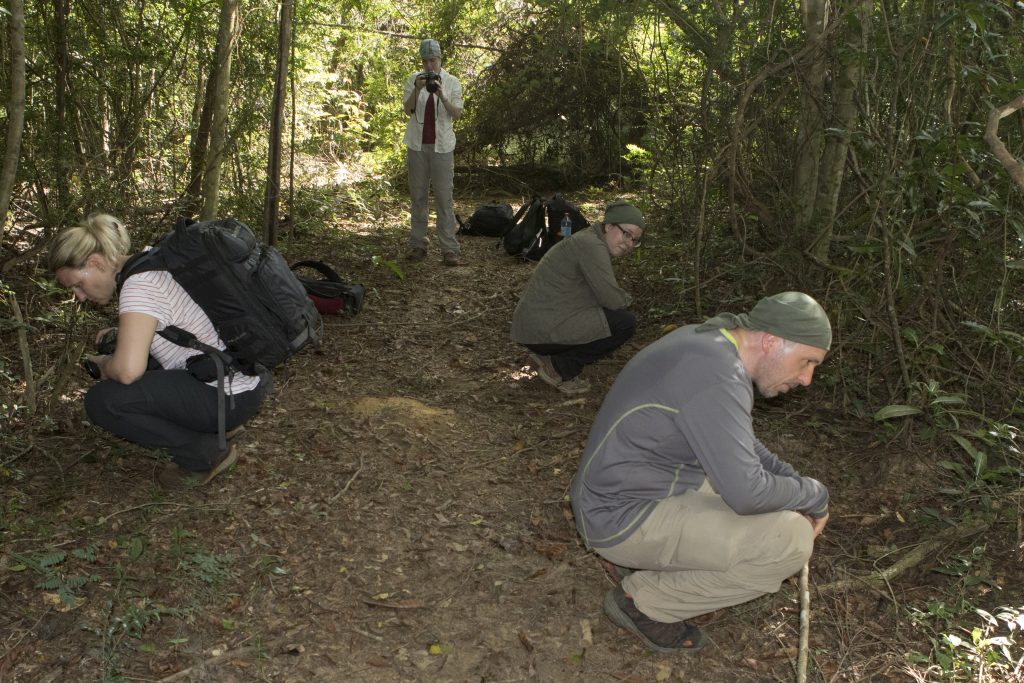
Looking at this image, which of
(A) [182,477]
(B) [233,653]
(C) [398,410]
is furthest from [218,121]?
(B) [233,653]

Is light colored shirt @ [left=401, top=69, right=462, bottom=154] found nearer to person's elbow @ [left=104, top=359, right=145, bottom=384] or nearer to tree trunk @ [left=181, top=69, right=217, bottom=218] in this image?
tree trunk @ [left=181, top=69, right=217, bottom=218]

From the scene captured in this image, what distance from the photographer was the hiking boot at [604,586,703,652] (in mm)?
3354

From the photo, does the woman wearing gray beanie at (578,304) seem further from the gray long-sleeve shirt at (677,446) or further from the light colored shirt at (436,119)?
the light colored shirt at (436,119)

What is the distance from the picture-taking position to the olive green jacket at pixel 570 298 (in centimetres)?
566

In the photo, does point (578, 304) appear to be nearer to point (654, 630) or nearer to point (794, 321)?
point (654, 630)

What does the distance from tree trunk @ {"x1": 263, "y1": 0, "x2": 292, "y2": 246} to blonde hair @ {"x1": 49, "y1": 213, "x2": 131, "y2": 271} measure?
4.40 m

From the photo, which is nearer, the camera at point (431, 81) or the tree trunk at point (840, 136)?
the tree trunk at point (840, 136)

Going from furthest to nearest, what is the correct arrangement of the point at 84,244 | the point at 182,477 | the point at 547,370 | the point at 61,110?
1. the point at 61,110
2. the point at 547,370
3. the point at 182,477
4. the point at 84,244

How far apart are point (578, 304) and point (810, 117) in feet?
7.04

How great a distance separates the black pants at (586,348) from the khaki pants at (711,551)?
2.68 m

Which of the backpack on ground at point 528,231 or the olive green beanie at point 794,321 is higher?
the olive green beanie at point 794,321

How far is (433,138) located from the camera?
8.55 metres

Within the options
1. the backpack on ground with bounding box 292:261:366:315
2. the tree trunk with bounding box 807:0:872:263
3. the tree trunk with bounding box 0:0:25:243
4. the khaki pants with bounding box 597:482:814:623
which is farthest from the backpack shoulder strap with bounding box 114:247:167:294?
the tree trunk with bounding box 807:0:872:263

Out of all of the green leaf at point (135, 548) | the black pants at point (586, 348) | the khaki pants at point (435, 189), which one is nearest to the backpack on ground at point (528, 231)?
the khaki pants at point (435, 189)
